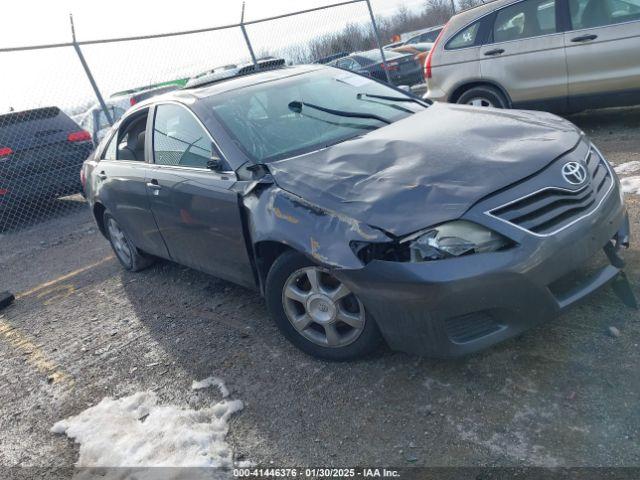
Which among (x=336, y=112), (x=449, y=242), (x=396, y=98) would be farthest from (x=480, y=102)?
(x=449, y=242)

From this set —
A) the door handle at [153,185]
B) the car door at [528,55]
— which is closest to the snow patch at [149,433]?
the door handle at [153,185]

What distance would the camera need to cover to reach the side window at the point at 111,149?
517 cm

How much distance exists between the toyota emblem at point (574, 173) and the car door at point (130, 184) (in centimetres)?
307

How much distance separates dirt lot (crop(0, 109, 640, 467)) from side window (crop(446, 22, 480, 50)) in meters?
3.54

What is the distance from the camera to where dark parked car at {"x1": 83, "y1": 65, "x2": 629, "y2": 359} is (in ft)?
8.62

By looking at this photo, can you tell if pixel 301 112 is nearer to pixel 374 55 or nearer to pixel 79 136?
pixel 79 136

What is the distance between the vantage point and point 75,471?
292 centimetres

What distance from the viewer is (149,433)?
3033 millimetres

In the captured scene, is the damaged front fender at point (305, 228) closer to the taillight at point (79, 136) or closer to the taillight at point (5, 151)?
the taillight at point (5, 151)

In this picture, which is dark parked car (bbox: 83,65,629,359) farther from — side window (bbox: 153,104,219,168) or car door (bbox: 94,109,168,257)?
car door (bbox: 94,109,168,257)

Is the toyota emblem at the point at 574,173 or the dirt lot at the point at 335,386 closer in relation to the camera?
the dirt lot at the point at 335,386

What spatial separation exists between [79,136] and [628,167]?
7.99 meters

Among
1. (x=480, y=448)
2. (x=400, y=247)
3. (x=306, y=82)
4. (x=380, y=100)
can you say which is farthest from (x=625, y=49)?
(x=480, y=448)

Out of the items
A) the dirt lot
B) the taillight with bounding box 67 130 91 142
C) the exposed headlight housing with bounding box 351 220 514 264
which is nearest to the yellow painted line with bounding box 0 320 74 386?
the dirt lot
